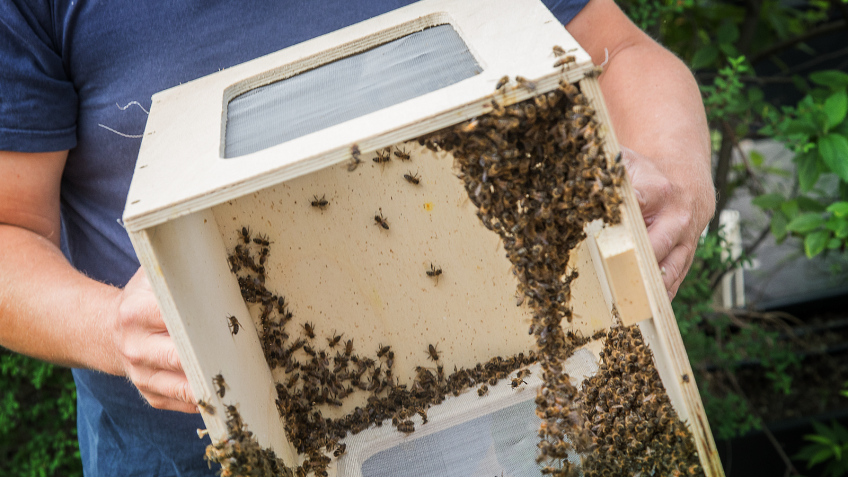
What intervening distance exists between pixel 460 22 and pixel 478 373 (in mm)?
1348

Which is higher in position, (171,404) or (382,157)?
(382,157)

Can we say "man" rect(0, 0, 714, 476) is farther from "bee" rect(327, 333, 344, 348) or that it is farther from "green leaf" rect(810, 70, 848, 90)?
"green leaf" rect(810, 70, 848, 90)

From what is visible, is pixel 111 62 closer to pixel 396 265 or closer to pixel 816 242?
pixel 396 265

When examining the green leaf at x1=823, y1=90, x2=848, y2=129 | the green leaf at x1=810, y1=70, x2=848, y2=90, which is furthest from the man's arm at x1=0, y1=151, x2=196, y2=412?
the green leaf at x1=810, y1=70, x2=848, y2=90

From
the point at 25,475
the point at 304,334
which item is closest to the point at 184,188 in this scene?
the point at 304,334

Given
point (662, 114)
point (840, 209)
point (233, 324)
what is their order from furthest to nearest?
point (840, 209), point (662, 114), point (233, 324)

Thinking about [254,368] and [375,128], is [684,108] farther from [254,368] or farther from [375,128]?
[254,368]

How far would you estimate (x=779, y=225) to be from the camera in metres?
3.47

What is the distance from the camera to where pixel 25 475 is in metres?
4.34

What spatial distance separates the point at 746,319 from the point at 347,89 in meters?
4.42

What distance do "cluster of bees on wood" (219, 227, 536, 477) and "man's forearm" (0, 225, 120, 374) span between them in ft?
1.61

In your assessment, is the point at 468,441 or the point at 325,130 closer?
the point at 325,130

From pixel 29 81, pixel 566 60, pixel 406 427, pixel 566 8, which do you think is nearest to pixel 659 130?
pixel 566 8

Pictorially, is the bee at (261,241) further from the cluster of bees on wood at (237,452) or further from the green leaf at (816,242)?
the green leaf at (816,242)
